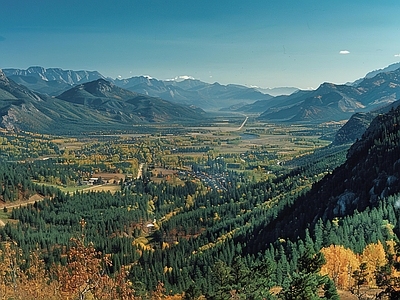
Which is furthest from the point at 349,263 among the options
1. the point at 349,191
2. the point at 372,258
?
the point at 349,191

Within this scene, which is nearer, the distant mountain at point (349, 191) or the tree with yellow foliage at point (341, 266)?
the tree with yellow foliage at point (341, 266)

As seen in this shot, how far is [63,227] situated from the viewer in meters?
171

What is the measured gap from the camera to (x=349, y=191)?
12612 cm

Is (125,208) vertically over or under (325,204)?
under

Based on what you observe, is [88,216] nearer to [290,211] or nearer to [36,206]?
[36,206]

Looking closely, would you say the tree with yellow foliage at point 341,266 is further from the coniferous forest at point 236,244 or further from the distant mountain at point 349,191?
the distant mountain at point 349,191

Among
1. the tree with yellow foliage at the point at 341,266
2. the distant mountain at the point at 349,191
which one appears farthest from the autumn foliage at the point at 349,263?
the distant mountain at the point at 349,191

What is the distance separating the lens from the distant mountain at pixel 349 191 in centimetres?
11656

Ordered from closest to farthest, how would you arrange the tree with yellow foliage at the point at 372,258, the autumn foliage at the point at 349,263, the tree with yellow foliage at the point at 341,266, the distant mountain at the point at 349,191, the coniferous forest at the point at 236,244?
the coniferous forest at the point at 236,244, the tree with yellow foliage at the point at 372,258, the autumn foliage at the point at 349,263, the tree with yellow foliage at the point at 341,266, the distant mountain at the point at 349,191

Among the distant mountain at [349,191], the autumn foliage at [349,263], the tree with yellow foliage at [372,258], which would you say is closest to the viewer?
the tree with yellow foliage at [372,258]

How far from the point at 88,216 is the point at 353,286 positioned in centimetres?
13362

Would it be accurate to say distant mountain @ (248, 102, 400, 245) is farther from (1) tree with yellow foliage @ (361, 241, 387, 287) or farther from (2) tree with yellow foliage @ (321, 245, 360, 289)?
(2) tree with yellow foliage @ (321, 245, 360, 289)

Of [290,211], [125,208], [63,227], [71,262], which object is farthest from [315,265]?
Result: [125,208]

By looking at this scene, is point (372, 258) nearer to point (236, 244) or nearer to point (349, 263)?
point (349, 263)
